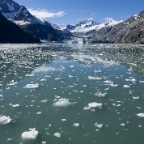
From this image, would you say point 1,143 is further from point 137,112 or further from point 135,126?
point 137,112

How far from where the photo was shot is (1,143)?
35.0 ft

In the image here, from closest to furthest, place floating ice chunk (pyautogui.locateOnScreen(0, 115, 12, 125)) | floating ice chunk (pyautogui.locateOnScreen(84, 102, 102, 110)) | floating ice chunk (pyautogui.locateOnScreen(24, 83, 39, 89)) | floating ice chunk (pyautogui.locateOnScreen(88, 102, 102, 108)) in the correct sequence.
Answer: floating ice chunk (pyautogui.locateOnScreen(0, 115, 12, 125)) < floating ice chunk (pyautogui.locateOnScreen(84, 102, 102, 110)) < floating ice chunk (pyautogui.locateOnScreen(88, 102, 102, 108)) < floating ice chunk (pyautogui.locateOnScreen(24, 83, 39, 89))

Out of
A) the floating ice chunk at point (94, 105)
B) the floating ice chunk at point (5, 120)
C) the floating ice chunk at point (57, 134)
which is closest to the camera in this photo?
the floating ice chunk at point (57, 134)

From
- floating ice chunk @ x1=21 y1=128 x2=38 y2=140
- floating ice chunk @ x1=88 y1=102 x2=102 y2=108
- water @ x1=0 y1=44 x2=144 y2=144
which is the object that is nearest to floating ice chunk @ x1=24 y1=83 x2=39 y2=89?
water @ x1=0 y1=44 x2=144 y2=144

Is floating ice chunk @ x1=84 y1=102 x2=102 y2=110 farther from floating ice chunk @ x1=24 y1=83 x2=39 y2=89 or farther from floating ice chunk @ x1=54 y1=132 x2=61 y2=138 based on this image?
floating ice chunk @ x1=24 y1=83 x2=39 y2=89

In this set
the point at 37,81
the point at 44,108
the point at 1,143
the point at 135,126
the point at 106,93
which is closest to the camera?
the point at 1,143

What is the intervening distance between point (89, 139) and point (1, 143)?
3292 mm

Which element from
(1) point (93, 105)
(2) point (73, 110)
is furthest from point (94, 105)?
(2) point (73, 110)

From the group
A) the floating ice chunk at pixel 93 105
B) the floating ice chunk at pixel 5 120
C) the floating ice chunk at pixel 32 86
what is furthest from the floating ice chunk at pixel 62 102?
the floating ice chunk at pixel 32 86

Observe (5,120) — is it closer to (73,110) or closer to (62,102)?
(73,110)

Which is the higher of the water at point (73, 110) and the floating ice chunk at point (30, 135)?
the floating ice chunk at point (30, 135)

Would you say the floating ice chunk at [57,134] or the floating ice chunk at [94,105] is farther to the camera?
the floating ice chunk at [94,105]

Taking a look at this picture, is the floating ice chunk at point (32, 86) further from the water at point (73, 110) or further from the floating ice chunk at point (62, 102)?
the floating ice chunk at point (62, 102)

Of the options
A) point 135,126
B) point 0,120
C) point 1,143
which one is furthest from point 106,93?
point 1,143
